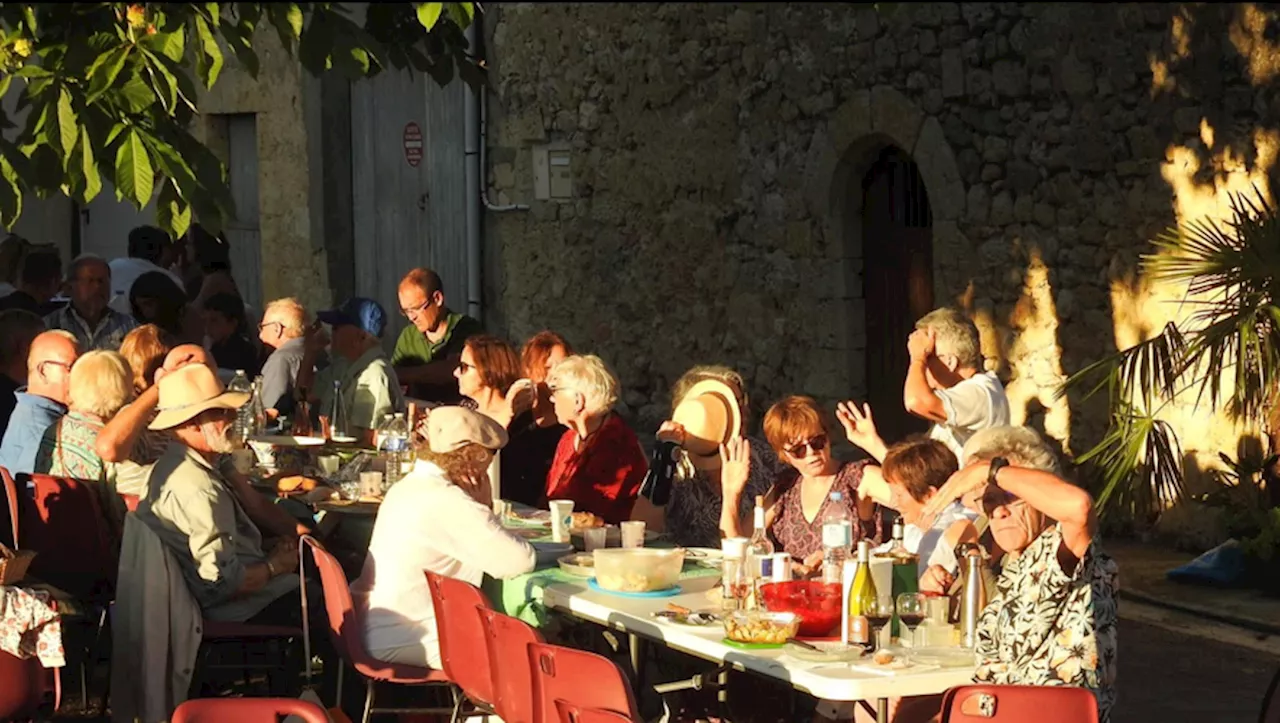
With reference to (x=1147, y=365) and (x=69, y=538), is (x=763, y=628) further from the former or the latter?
(x=1147, y=365)

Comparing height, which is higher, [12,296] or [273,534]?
[12,296]

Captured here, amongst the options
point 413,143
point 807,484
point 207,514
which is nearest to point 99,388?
point 207,514

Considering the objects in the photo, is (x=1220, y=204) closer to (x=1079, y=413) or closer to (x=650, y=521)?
(x=1079, y=413)

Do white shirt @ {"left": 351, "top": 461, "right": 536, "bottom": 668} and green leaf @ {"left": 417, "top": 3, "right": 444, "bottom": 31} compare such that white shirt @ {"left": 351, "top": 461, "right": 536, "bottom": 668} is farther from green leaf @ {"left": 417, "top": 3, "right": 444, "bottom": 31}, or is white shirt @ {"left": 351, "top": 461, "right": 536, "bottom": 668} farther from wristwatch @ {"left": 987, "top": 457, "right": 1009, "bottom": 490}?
green leaf @ {"left": 417, "top": 3, "right": 444, "bottom": 31}

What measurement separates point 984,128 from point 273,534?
236 inches

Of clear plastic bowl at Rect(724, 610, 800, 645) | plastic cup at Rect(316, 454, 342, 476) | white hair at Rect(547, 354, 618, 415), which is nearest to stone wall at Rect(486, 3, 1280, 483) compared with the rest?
plastic cup at Rect(316, 454, 342, 476)

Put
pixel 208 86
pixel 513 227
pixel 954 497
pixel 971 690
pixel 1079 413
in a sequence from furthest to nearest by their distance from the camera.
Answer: pixel 513 227 → pixel 1079 413 → pixel 954 497 → pixel 208 86 → pixel 971 690

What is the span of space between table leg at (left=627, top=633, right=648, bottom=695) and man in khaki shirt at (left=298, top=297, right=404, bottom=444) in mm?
3861

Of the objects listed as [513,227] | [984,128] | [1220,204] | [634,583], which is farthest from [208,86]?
[513,227]

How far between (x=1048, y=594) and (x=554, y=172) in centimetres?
1223

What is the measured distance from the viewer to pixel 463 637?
6613 millimetres

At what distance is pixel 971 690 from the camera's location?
16.6ft

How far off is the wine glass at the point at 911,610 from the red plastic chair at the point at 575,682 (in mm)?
979

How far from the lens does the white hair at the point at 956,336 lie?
8.99m
